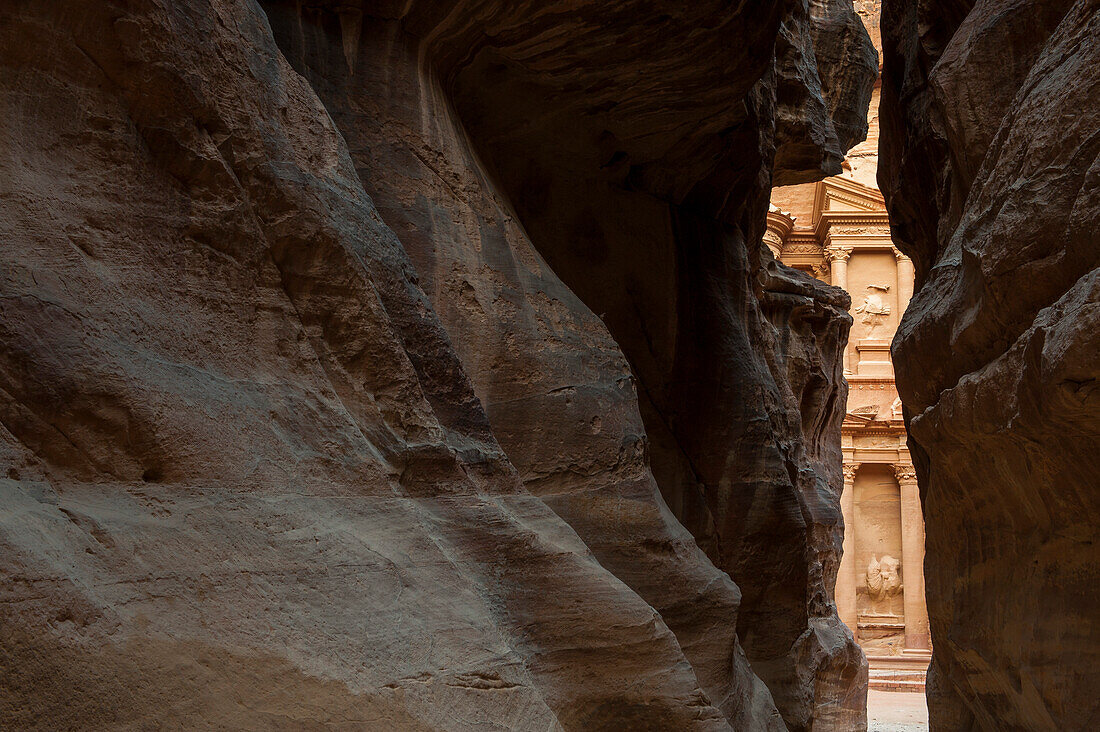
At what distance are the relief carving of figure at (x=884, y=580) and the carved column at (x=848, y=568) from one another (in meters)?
0.43

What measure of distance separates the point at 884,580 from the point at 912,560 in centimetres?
83

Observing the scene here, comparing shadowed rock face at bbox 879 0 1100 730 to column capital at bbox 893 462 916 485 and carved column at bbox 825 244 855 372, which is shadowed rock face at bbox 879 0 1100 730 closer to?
column capital at bbox 893 462 916 485

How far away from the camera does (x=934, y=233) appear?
9.32 metres

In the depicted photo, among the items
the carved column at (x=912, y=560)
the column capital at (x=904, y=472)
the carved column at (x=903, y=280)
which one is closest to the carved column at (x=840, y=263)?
the carved column at (x=903, y=280)

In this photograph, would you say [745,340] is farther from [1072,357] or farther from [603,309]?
[1072,357]

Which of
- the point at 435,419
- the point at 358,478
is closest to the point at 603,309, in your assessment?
the point at 435,419

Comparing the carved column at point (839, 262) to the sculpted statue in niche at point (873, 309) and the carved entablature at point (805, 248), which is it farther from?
the sculpted statue in niche at point (873, 309)

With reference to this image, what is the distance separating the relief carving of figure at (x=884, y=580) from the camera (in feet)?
78.8

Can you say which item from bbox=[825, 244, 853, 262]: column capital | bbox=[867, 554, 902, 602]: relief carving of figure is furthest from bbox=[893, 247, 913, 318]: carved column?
bbox=[867, 554, 902, 602]: relief carving of figure

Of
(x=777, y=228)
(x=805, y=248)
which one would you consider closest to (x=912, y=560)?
(x=805, y=248)

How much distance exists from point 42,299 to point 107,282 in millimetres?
283

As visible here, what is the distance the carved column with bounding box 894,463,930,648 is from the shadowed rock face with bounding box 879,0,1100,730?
1706 centimetres

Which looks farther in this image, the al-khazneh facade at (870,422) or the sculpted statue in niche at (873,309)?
the sculpted statue in niche at (873,309)

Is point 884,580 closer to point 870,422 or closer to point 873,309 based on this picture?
point 870,422
